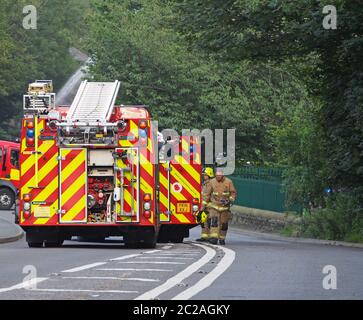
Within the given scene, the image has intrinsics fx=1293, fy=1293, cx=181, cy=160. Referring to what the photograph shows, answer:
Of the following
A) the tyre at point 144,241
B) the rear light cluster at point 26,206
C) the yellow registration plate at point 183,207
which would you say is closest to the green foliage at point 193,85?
the yellow registration plate at point 183,207

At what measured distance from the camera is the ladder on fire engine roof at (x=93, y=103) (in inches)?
914

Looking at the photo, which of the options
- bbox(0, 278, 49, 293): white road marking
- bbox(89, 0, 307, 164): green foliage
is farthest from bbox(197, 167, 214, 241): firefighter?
bbox(89, 0, 307, 164): green foliage

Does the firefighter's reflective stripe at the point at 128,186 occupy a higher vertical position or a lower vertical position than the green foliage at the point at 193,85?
lower

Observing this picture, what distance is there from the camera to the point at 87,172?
23.1 meters

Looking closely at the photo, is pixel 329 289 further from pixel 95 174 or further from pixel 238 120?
pixel 238 120

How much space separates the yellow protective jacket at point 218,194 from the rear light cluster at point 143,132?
11.6ft

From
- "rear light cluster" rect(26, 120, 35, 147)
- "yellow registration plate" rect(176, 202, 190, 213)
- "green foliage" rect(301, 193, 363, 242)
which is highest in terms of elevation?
"rear light cluster" rect(26, 120, 35, 147)

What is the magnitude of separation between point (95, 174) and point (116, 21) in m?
34.8

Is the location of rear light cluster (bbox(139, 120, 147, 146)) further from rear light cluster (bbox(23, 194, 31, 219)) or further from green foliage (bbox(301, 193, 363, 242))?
green foliage (bbox(301, 193, 363, 242))

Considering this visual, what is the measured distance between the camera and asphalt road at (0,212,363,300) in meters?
13.4

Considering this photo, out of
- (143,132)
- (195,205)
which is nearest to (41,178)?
(143,132)

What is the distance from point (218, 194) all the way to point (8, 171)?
23201 mm

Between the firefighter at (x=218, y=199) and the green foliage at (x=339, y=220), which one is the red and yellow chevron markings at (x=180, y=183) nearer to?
the firefighter at (x=218, y=199)

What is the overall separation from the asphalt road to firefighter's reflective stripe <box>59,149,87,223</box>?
2.13ft
